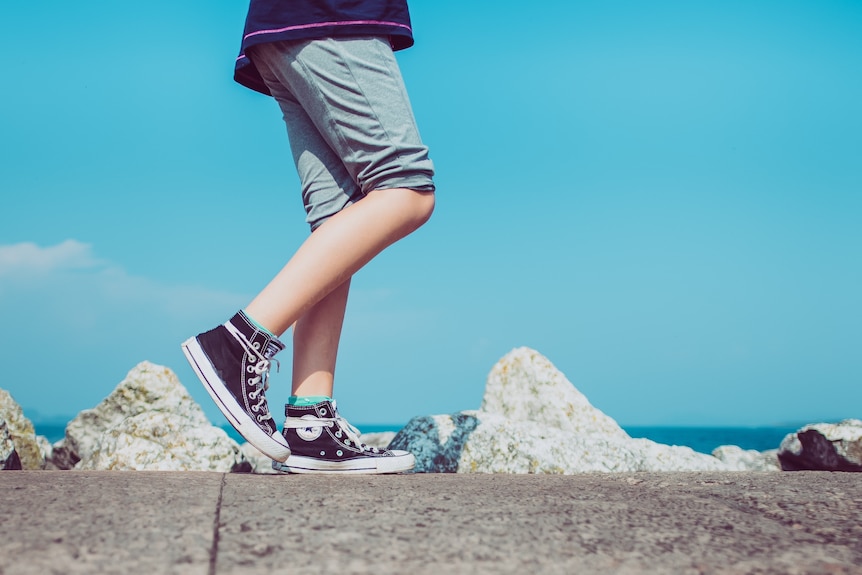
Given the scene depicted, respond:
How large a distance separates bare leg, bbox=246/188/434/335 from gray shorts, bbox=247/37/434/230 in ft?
0.30

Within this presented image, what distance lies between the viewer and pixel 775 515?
1850 mm

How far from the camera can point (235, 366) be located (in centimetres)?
235

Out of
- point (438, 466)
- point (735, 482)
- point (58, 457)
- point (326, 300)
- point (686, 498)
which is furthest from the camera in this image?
point (58, 457)

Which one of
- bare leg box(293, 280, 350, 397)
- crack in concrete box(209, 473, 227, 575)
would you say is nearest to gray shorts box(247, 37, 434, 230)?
→ bare leg box(293, 280, 350, 397)

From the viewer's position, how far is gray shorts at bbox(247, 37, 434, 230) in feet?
8.13

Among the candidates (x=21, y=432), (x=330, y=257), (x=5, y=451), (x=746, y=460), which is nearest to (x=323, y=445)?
(x=330, y=257)

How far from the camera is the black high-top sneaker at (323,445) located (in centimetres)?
264

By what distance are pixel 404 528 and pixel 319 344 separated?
128 cm

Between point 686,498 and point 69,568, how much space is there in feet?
5.00

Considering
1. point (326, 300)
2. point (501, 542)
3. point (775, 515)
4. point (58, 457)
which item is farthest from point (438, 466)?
point (58, 457)

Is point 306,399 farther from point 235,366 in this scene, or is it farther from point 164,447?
point 164,447

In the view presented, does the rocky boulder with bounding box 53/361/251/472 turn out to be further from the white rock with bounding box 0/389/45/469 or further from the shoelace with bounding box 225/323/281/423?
the shoelace with bounding box 225/323/281/423

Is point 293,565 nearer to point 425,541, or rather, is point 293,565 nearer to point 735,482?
point 425,541

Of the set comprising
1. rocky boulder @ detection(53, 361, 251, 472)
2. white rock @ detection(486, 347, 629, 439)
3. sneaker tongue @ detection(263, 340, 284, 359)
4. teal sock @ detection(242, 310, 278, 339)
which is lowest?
rocky boulder @ detection(53, 361, 251, 472)
